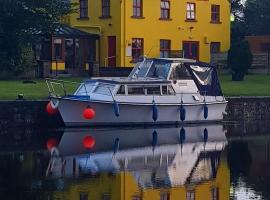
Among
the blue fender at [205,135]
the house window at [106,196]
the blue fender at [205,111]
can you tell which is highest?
the blue fender at [205,111]

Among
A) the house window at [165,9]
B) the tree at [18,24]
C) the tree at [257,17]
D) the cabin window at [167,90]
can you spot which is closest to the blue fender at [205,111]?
the cabin window at [167,90]

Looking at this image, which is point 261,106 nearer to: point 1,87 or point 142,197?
point 1,87

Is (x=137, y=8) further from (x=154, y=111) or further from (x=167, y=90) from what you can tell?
(x=154, y=111)

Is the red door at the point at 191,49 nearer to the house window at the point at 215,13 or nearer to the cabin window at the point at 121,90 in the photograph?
the house window at the point at 215,13

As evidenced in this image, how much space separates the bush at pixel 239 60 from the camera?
5206 cm

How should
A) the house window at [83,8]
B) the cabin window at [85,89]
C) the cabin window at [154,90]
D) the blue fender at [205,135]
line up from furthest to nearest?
the house window at [83,8] → the cabin window at [154,90] → the cabin window at [85,89] → the blue fender at [205,135]

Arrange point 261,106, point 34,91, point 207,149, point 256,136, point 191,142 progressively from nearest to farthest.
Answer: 1. point 207,149
2. point 191,142
3. point 256,136
4. point 34,91
5. point 261,106

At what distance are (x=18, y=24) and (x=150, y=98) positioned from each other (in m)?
12.4

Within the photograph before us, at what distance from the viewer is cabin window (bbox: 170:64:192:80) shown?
37656 millimetres

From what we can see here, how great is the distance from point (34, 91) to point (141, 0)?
18.5m

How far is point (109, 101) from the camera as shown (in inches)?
1361

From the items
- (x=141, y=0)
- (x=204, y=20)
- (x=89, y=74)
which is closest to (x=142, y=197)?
(x=89, y=74)

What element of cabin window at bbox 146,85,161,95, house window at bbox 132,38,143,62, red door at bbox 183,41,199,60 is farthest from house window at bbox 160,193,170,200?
red door at bbox 183,41,199,60

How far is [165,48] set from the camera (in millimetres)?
56469
